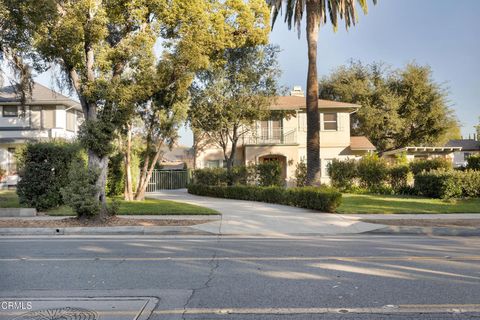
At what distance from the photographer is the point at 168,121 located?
2236 cm

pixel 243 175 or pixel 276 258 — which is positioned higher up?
pixel 243 175

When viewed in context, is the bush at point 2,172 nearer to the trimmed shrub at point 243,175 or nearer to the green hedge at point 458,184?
the trimmed shrub at point 243,175

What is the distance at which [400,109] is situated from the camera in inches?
1646

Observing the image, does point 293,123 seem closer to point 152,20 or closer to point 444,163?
point 444,163

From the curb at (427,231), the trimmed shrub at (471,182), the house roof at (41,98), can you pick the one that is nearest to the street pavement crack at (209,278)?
the curb at (427,231)

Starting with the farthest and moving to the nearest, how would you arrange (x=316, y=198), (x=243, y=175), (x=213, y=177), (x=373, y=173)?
(x=213, y=177)
(x=373, y=173)
(x=243, y=175)
(x=316, y=198)

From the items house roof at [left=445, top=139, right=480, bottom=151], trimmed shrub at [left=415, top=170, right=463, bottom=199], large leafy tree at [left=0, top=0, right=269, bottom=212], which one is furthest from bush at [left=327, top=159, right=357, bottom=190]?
house roof at [left=445, top=139, right=480, bottom=151]

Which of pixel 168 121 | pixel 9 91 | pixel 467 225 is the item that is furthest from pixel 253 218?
pixel 9 91

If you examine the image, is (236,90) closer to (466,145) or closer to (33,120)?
(33,120)

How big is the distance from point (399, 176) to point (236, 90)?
1128 centimetres

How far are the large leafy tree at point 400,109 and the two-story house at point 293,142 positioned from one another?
25.1ft

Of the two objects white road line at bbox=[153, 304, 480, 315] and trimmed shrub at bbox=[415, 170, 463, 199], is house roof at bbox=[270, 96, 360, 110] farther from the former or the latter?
white road line at bbox=[153, 304, 480, 315]

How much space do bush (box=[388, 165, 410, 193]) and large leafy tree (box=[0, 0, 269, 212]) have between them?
15.2m

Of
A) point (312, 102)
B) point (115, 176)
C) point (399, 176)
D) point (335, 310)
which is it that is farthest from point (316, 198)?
point (115, 176)
